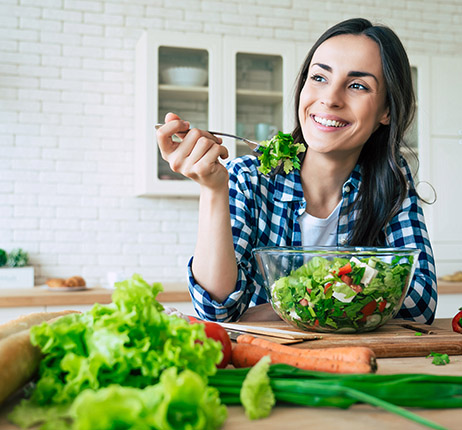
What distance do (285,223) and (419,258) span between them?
A: 42cm

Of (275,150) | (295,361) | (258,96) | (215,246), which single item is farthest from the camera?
(258,96)

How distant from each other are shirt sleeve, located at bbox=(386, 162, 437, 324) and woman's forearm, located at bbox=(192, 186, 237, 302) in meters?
0.52

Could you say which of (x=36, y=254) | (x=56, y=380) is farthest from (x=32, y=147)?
(x=56, y=380)

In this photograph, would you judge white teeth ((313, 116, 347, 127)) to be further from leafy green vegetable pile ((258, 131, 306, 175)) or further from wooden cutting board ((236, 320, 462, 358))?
wooden cutting board ((236, 320, 462, 358))

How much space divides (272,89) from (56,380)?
2968 millimetres

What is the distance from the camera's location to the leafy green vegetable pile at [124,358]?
1.91 feet

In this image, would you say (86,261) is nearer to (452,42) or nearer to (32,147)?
(32,147)

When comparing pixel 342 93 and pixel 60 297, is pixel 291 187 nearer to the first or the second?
pixel 342 93

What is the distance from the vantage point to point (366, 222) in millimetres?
1736

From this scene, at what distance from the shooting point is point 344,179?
72.2 inches

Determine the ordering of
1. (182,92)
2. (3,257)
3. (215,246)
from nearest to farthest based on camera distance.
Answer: (215,246)
(3,257)
(182,92)

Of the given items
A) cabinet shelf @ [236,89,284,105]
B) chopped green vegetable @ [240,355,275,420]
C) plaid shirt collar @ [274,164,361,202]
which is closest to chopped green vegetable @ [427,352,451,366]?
chopped green vegetable @ [240,355,275,420]

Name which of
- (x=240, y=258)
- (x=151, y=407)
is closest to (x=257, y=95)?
(x=240, y=258)

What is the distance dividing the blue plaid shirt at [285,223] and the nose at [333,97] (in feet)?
0.84
